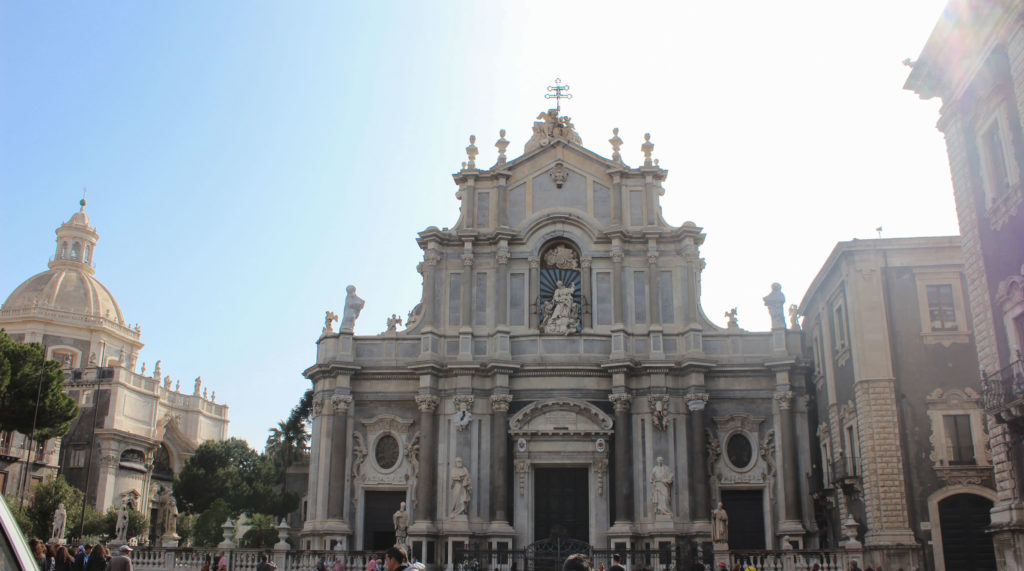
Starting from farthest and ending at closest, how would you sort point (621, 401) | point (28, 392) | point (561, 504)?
point (28, 392) < point (561, 504) < point (621, 401)

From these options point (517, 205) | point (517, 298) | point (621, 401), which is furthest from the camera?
point (517, 205)

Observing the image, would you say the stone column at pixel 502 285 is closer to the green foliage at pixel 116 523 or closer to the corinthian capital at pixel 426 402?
the corinthian capital at pixel 426 402

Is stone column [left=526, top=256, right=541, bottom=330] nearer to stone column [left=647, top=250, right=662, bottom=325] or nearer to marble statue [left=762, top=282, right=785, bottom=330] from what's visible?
stone column [left=647, top=250, right=662, bottom=325]

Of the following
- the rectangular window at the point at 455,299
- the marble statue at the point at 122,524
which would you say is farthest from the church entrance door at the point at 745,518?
the marble statue at the point at 122,524

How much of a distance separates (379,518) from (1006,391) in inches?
793

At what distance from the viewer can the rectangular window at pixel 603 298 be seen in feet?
103

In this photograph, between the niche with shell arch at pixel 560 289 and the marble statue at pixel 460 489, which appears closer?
the marble statue at pixel 460 489

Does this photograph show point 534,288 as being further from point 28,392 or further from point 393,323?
point 28,392

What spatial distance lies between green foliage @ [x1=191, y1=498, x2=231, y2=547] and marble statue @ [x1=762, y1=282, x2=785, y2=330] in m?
36.1

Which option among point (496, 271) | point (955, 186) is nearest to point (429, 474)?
point (496, 271)

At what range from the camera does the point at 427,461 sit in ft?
96.6

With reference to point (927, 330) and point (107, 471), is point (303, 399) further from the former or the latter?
point (927, 330)

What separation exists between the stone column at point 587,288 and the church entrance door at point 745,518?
7.28m

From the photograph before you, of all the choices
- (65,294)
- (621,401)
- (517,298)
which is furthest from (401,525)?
(65,294)
